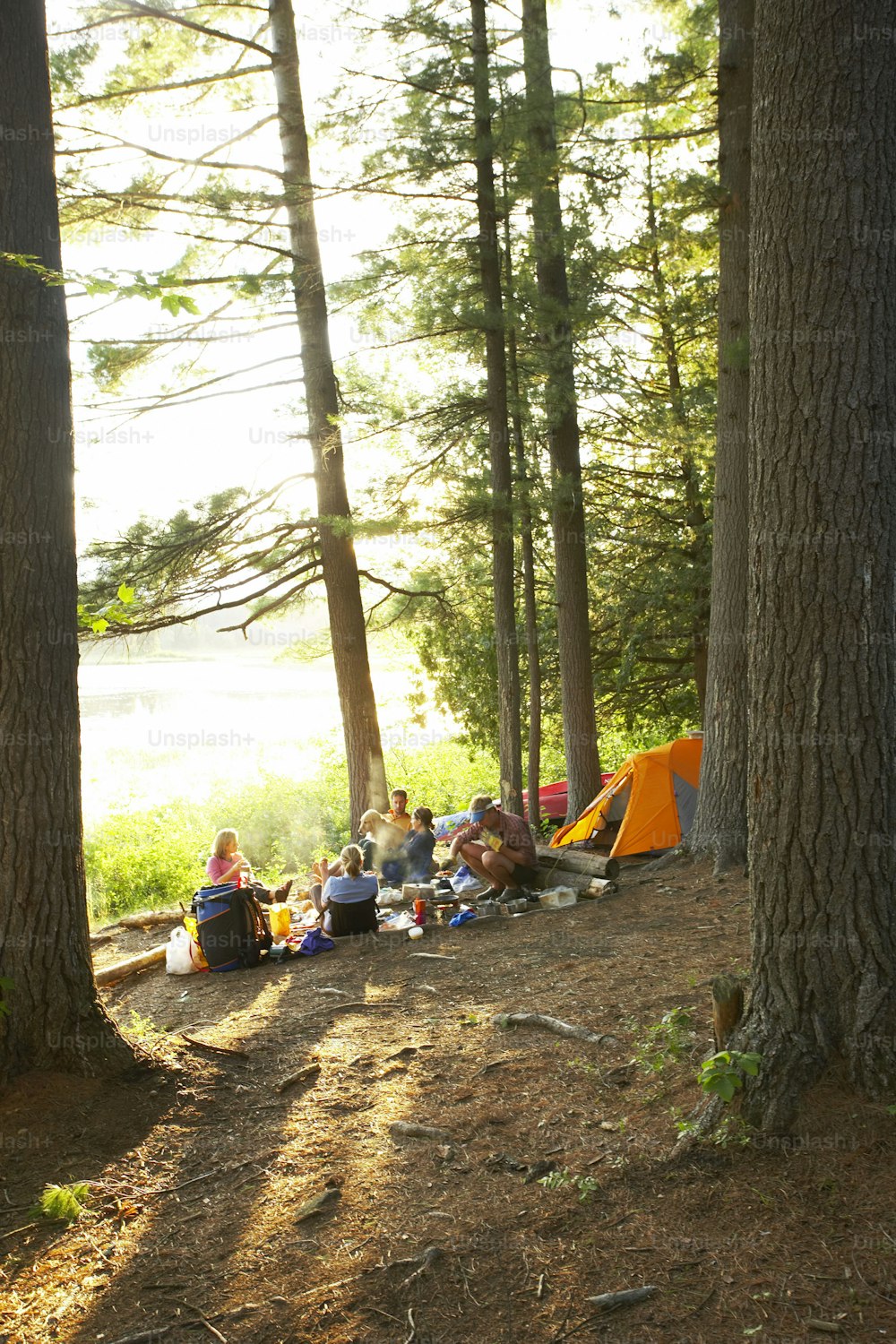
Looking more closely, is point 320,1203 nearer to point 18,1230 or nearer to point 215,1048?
point 18,1230

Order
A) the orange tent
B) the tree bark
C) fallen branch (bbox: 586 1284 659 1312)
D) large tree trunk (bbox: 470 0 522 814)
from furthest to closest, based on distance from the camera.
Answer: the tree bark → large tree trunk (bbox: 470 0 522 814) → the orange tent → fallen branch (bbox: 586 1284 659 1312)

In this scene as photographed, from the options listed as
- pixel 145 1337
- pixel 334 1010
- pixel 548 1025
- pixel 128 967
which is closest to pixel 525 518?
pixel 128 967

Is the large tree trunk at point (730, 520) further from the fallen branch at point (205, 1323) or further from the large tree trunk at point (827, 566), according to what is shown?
the fallen branch at point (205, 1323)

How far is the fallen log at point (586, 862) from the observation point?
966 centimetres

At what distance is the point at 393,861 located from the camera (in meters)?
10.7

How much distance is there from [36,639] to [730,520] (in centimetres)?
639

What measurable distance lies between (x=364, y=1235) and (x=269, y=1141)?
101cm

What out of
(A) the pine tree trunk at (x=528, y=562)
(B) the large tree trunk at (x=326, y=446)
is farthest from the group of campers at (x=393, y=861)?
(A) the pine tree trunk at (x=528, y=562)

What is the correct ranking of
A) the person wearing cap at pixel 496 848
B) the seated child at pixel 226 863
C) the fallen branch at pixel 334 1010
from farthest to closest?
1. the person wearing cap at pixel 496 848
2. the seated child at pixel 226 863
3. the fallen branch at pixel 334 1010

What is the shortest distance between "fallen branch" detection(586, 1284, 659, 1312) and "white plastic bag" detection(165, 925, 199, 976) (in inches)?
235

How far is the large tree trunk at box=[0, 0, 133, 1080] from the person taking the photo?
4.57 m

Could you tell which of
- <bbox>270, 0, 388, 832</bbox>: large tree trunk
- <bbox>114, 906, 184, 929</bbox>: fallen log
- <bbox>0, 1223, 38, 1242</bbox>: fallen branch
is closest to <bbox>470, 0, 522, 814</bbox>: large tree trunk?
<bbox>270, 0, 388, 832</bbox>: large tree trunk

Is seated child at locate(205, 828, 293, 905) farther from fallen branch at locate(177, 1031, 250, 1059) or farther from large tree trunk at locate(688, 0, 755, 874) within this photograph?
large tree trunk at locate(688, 0, 755, 874)

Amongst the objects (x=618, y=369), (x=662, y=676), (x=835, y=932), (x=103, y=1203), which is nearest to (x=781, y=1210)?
(x=835, y=932)
